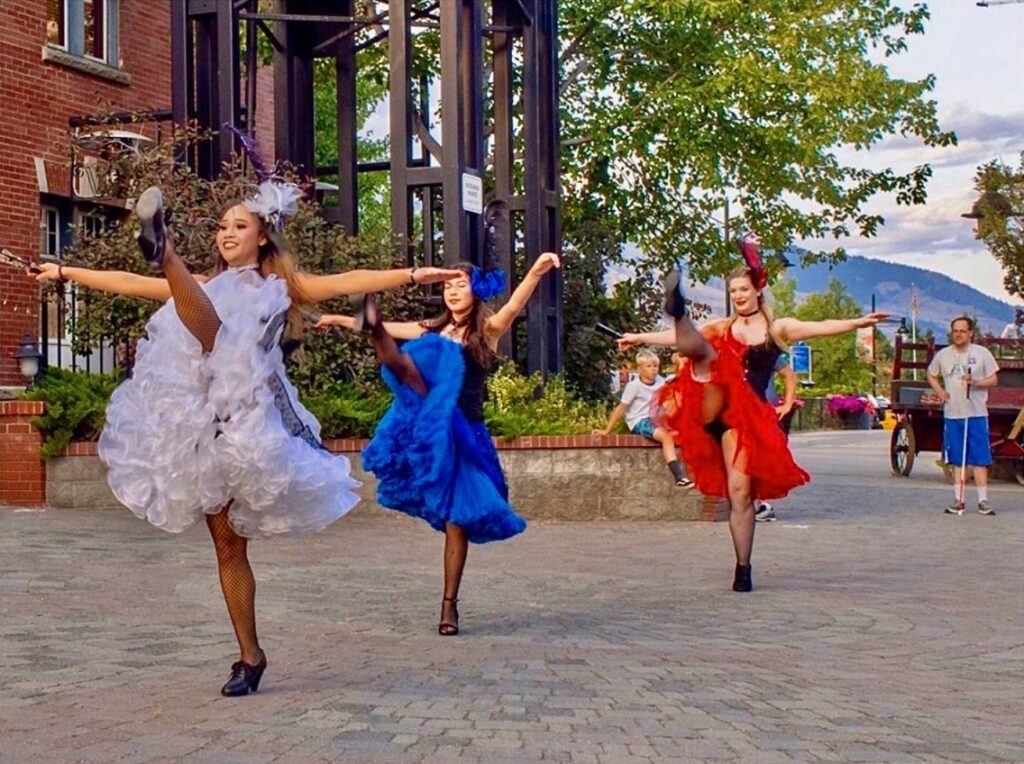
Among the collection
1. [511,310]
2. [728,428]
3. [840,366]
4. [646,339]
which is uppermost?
[840,366]

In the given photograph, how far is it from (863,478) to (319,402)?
10.00m

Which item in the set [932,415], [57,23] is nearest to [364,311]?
[57,23]

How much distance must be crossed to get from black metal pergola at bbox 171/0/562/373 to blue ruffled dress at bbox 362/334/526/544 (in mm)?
7920

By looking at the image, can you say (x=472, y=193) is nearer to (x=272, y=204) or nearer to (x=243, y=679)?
(x=272, y=204)

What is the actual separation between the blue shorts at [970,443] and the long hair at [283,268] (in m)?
11.0

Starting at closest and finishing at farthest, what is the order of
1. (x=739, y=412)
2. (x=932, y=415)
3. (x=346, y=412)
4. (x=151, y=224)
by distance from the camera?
(x=151, y=224) → (x=739, y=412) → (x=346, y=412) → (x=932, y=415)

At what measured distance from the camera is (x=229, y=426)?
5.86 m

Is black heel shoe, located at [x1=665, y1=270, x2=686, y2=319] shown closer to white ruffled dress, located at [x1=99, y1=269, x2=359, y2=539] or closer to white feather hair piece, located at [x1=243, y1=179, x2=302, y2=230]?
white feather hair piece, located at [x1=243, y1=179, x2=302, y2=230]

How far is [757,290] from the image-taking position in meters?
9.90

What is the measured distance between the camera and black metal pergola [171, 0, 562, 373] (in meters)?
15.8

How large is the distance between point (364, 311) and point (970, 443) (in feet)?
37.5

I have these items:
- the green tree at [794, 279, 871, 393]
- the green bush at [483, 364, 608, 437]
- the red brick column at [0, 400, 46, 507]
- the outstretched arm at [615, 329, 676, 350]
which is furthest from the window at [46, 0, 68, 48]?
the green tree at [794, 279, 871, 393]

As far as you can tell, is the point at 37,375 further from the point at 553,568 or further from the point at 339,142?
the point at 553,568

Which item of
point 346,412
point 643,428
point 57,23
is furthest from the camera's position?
point 57,23
